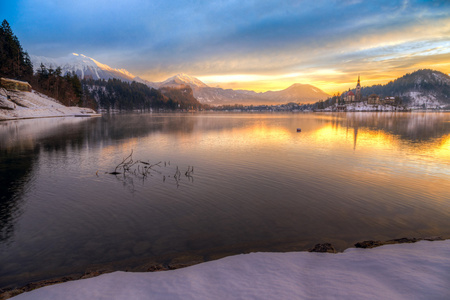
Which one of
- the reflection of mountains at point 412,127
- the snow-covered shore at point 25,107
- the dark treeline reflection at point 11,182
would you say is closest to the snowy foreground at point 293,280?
the dark treeline reflection at point 11,182

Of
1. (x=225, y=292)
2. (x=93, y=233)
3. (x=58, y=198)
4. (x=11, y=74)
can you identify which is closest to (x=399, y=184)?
(x=225, y=292)

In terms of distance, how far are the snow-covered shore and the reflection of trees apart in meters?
68.5

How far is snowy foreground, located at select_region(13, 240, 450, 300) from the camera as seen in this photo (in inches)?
235

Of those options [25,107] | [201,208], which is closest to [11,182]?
[201,208]

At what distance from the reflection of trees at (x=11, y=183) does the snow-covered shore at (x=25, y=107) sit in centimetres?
6846

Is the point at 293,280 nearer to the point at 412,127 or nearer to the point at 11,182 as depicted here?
the point at 11,182

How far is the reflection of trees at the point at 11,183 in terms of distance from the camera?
1228cm

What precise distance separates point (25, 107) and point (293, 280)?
118 m

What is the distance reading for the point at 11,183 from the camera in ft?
61.0

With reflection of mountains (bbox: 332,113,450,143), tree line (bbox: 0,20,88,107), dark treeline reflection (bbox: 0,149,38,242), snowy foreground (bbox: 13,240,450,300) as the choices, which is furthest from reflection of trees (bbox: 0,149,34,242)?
tree line (bbox: 0,20,88,107)

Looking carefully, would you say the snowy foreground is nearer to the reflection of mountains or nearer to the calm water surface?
the calm water surface

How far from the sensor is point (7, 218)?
12.8 meters

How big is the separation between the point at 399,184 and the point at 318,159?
9947 mm

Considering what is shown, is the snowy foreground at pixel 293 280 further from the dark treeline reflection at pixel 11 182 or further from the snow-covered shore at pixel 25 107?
the snow-covered shore at pixel 25 107
